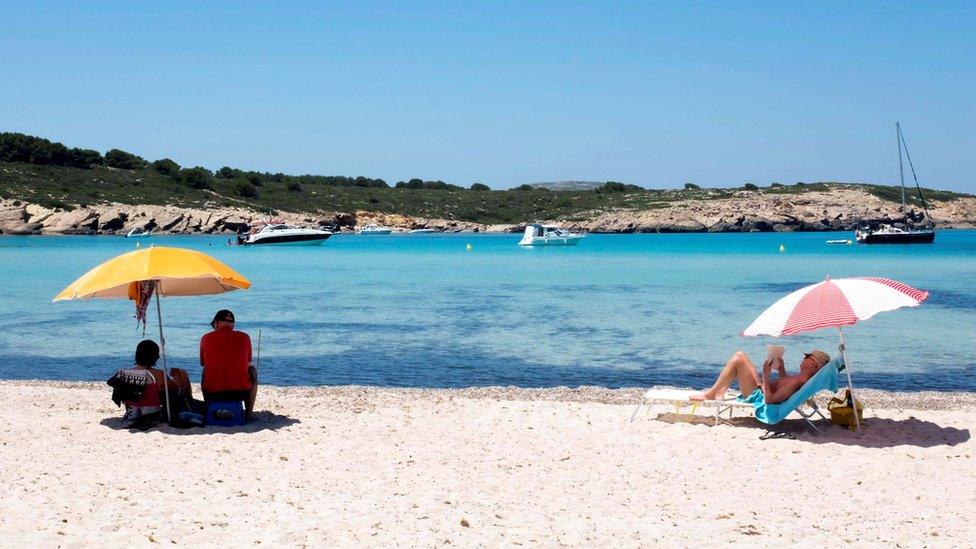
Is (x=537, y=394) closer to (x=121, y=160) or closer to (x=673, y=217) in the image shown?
(x=673, y=217)

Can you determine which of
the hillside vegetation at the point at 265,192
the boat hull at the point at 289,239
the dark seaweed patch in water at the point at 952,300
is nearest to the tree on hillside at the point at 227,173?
the hillside vegetation at the point at 265,192

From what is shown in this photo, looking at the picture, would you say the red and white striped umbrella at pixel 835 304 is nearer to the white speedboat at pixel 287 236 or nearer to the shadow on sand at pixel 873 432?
the shadow on sand at pixel 873 432

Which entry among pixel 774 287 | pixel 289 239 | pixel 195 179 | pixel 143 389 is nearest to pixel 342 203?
pixel 195 179

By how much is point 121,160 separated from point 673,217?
73979 millimetres

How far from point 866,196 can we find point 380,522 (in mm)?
140349

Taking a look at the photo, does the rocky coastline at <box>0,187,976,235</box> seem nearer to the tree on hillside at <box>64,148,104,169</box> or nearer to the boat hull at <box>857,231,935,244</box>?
the tree on hillside at <box>64,148,104,169</box>

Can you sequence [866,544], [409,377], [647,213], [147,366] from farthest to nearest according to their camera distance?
[647,213]
[409,377]
[147,366]
[866,544]

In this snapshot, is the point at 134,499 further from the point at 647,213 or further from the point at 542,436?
the point at 647,213

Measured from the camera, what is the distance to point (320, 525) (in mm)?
6629

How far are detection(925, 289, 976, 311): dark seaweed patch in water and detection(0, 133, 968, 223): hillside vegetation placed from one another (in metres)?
88.7

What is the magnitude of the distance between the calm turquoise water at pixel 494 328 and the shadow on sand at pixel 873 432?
16.7 feet

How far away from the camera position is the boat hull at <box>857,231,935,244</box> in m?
79.8

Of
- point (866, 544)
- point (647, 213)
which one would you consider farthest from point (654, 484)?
point (647, 213)

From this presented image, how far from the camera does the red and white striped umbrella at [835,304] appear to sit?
888 centimetres
